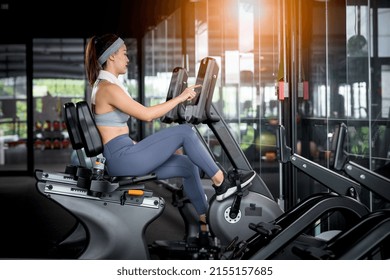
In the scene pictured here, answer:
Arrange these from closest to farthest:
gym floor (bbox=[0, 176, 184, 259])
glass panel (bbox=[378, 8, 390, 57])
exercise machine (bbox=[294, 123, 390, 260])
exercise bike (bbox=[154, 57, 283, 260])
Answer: exercise machine (bbox=[294, 123, 390, 260])
glass panel (bbox=[378, 8, 390, 57])
exercise bike (bbox=[154, 57, 283, 260])
gym floor (bbox=[0, 176, 184, 259])

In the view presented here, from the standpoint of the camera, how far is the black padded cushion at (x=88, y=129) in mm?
3689

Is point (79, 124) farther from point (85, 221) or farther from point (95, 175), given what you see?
point (85, 221)

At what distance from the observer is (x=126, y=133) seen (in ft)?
12.8

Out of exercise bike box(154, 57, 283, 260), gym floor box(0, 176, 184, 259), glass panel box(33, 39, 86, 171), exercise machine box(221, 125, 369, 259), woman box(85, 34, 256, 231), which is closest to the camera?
exercise machine box(221, 125, 369, 259)

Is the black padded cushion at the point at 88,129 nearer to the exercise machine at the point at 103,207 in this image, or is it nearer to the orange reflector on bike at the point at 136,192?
the exercise machine at the point at 103,207

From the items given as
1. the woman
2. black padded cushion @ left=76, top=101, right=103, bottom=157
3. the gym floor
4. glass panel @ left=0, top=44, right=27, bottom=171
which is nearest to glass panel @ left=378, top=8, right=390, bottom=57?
the woman

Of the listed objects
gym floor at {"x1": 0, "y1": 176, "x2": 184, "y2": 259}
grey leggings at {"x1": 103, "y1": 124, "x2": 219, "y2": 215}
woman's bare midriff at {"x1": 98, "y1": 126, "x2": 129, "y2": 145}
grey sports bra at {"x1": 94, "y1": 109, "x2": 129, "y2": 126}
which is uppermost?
grey sports bra at {"x1": 94, "y1": 109, "x2": 129, "y2": 126}

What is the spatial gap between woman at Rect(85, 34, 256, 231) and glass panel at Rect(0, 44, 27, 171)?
7.24 m

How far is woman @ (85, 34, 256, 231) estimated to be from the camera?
3785mm

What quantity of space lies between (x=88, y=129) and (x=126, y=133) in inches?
11.2

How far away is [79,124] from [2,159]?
8020mm

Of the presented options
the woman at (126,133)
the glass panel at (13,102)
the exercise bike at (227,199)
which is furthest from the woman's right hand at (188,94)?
the glass panel at (13,102)

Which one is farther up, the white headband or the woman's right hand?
the white headband

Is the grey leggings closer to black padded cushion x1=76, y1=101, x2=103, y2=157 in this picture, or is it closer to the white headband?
black padded cushion x1=76, y1=101, x2=103, y2=157
